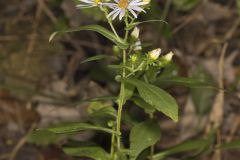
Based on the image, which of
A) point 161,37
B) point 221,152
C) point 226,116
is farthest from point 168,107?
point 161,37

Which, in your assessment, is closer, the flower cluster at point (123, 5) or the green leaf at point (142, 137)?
the flower cluster at point (123, 5)

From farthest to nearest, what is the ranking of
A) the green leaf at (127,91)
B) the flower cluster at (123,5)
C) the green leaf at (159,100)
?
the green leaf at (127,91) → the flower cluster at (123,5) → the green leaf at (159,100)

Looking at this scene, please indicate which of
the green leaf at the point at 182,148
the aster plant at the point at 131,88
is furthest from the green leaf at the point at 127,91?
the green leaf at the point at 182,148

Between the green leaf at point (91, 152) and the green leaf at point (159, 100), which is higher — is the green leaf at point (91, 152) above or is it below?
below

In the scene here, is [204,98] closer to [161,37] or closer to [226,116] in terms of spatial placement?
[226,116]

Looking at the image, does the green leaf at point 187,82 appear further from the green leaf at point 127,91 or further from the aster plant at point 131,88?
the green leaf at point 127,91

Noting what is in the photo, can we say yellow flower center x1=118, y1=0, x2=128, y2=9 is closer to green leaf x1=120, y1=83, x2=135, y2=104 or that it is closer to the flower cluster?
the flower cluster
